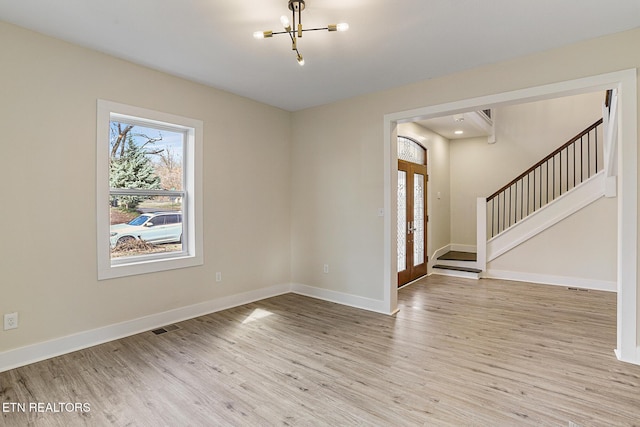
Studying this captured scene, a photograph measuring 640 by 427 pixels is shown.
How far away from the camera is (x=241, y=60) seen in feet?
10.6

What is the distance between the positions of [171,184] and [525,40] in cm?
400

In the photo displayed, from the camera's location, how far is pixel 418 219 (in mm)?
6039

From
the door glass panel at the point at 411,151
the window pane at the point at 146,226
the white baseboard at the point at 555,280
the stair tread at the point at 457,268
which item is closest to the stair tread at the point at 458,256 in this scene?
the stair tread at the point at 457,268

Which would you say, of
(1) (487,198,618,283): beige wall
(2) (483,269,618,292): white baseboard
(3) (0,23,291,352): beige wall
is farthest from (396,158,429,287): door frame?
(3) (0,23,291,352): beige wall

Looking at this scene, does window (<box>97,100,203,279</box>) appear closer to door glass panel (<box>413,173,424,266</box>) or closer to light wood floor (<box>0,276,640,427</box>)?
light wood floor (<box>0,276,640,427</box>)

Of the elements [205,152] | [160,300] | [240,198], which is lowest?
[160,300]

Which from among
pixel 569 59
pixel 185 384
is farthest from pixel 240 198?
pixel 569 59

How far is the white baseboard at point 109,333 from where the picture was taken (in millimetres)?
2668

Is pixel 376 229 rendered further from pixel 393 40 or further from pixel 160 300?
pixel 160 300

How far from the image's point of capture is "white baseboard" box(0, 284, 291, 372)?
2.67 meters

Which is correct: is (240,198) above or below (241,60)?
below

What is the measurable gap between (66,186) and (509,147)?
8.01 metres

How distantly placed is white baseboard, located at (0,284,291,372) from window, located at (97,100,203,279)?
0.54 metres

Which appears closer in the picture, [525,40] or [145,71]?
[525,40]
